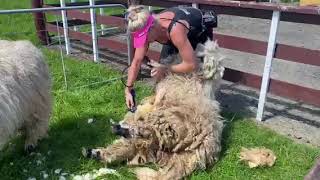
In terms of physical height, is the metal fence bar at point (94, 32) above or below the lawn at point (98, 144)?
above

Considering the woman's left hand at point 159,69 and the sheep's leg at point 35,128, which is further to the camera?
the woman's left hand at point 159,69

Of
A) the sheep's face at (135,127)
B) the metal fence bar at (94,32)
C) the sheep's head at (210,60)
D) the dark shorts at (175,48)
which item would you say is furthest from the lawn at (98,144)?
the metal fence bar at (94,32)

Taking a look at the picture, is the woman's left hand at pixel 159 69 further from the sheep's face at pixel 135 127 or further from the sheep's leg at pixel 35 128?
the sheep's leg at pixel 35 128

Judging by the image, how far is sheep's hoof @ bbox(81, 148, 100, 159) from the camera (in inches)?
168

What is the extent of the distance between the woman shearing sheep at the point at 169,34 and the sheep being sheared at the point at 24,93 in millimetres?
874

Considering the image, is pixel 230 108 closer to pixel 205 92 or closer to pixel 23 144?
pixel 205 92

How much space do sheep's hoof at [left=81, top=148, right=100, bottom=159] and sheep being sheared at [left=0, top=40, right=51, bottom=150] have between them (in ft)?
1.68

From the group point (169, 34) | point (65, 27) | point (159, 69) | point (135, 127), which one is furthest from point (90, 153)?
point (65, 27)

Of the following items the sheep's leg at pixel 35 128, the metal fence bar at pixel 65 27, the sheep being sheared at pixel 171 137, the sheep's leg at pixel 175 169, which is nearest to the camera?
the sheep's leg at pixel 175 169

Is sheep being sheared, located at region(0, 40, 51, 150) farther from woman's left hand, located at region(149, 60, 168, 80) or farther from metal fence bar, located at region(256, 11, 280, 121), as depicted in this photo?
metal fence bar, located at region(256, 11, 280, 121)

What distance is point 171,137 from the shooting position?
412 centimetres

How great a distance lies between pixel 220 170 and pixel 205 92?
85 cm

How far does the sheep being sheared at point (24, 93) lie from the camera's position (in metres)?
3.70

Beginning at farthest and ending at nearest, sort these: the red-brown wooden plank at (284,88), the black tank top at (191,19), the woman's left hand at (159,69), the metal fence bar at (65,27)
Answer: the metal fence bar at (65,27) < the red-brown wooden plank at (284,88) < the woman's left hand at (159,69) < the black tank top at (191,19)
